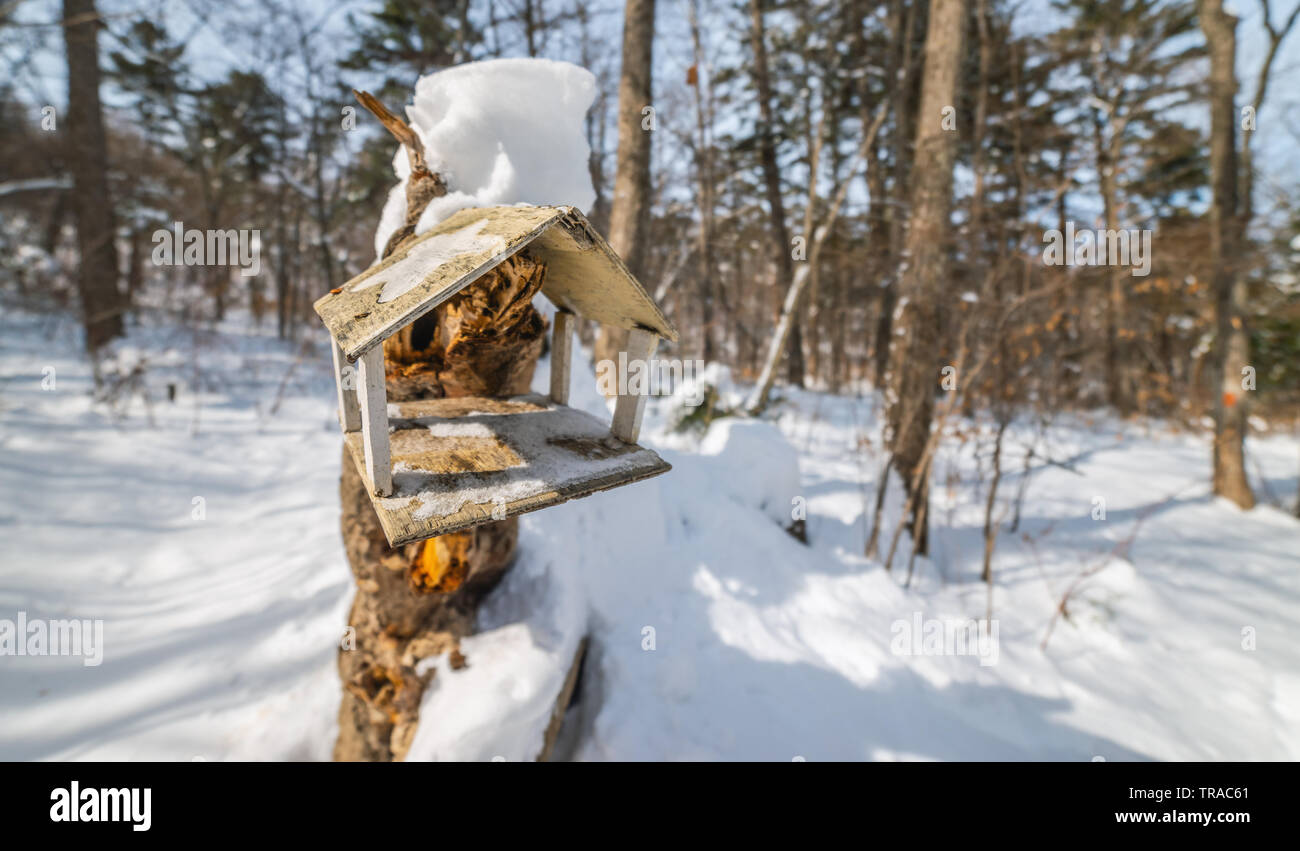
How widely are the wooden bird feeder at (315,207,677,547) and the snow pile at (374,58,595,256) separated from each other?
187 millimetres

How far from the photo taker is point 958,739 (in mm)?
2371

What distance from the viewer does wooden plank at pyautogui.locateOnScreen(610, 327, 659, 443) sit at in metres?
1.16

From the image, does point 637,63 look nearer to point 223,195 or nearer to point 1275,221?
point 1275,221

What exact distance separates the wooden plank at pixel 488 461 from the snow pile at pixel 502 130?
503 millimetres

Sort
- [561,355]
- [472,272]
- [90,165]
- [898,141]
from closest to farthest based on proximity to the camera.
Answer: [472,272] < [561,355] < [898,141] < [90,165]

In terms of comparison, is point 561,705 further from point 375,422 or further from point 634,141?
point 634,141

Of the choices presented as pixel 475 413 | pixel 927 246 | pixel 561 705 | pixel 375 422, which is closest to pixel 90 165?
pixel 475 413

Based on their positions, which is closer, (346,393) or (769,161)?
(346,393)

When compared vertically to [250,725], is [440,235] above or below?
above

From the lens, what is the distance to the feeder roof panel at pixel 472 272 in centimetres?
80

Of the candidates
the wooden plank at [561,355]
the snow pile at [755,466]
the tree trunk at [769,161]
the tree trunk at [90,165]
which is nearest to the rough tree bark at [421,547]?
the wooden plank at [561,355]

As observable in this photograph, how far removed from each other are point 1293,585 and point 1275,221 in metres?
6.17

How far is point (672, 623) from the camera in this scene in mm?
2617
